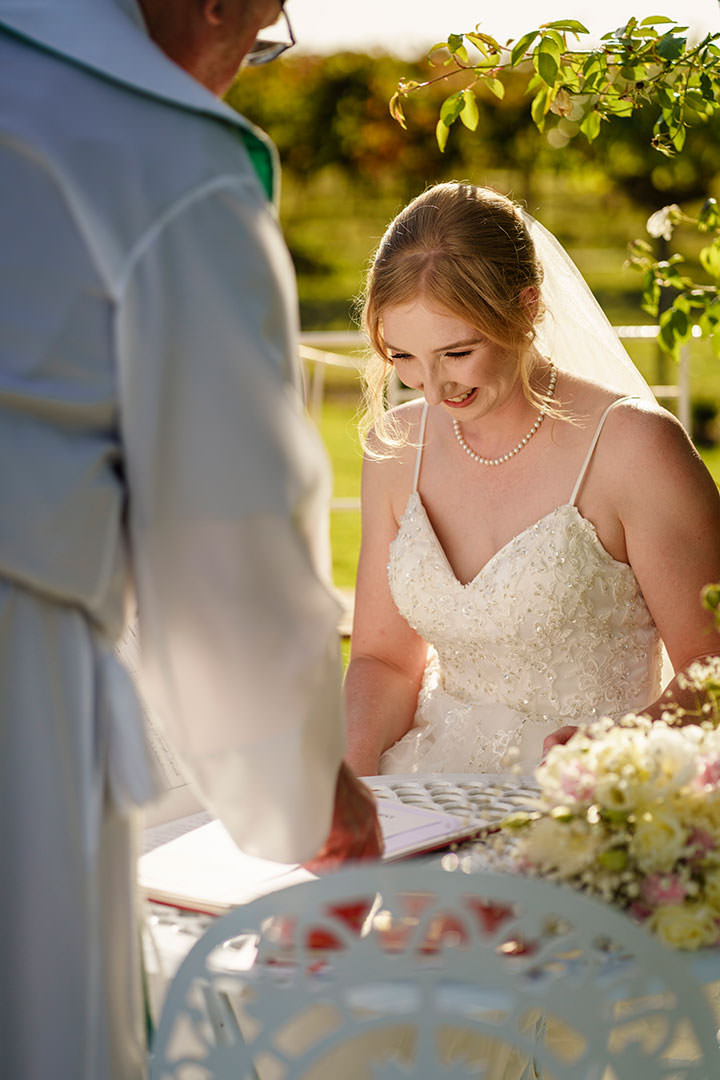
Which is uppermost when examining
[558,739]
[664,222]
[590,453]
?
[664,222]

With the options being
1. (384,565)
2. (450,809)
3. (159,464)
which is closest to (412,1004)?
(159,464)

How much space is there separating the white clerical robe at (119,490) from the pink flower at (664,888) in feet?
1.47

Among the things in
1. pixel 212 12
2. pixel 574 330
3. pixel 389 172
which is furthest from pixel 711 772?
pixel 389 172

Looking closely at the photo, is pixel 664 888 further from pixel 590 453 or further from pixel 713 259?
pixel 713 259

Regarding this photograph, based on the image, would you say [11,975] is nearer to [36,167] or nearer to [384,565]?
[36,167]

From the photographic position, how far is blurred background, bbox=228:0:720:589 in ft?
54.0

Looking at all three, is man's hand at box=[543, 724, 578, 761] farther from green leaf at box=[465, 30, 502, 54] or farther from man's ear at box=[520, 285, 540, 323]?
green leaf at box=[465, 30, 502, 54]

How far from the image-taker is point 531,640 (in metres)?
2.82

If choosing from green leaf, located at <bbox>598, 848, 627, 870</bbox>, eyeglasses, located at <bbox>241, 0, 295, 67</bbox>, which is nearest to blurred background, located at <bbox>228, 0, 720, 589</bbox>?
Result: eyeglasses, located at <bbox>241, 0, 295, 67</bbox>

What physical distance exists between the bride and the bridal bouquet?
3.51 feet

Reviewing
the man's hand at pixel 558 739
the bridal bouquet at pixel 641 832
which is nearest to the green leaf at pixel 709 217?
the man's hand at pixel 558 739

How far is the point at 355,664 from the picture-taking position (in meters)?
3.01

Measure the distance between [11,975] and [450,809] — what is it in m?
0.93

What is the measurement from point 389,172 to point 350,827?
1929 cm
